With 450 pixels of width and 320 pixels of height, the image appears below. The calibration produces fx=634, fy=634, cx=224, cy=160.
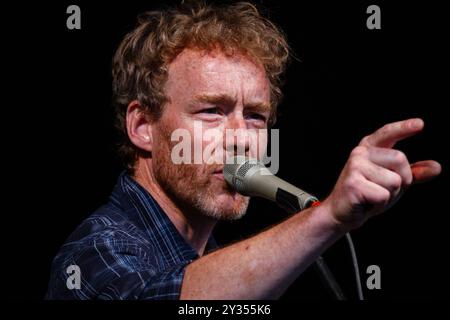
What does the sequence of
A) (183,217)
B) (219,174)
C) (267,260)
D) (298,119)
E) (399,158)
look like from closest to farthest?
1. (399,158)
2. (267,260)
3. (219,174)
4. (183,217)
5. (298,119)

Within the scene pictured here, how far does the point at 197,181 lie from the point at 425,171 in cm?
106

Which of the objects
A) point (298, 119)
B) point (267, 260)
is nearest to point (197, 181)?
point (267, 260)

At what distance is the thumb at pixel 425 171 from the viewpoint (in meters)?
1.15

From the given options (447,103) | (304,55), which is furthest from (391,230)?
(304,55)

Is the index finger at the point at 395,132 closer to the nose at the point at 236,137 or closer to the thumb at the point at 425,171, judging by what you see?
the thumb at the point at 425,171

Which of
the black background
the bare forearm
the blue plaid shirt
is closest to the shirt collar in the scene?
the blue plaid shirt

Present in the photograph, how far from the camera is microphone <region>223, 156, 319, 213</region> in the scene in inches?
58.4

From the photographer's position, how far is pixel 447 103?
2.90m

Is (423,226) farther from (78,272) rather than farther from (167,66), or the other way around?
(78,272)

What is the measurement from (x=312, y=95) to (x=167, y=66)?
0.99 meters

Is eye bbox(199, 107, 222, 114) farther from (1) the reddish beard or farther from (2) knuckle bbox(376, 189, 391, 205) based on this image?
(2) knuckle bbox(376, 189, 391, 205)

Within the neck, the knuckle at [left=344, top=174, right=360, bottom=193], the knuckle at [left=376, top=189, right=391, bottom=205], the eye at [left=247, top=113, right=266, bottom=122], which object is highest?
the eye at [left=247, top=113, right=266, bottom=122]

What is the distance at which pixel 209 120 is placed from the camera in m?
2.14

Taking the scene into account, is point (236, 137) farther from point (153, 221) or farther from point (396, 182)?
point (396, 182)
